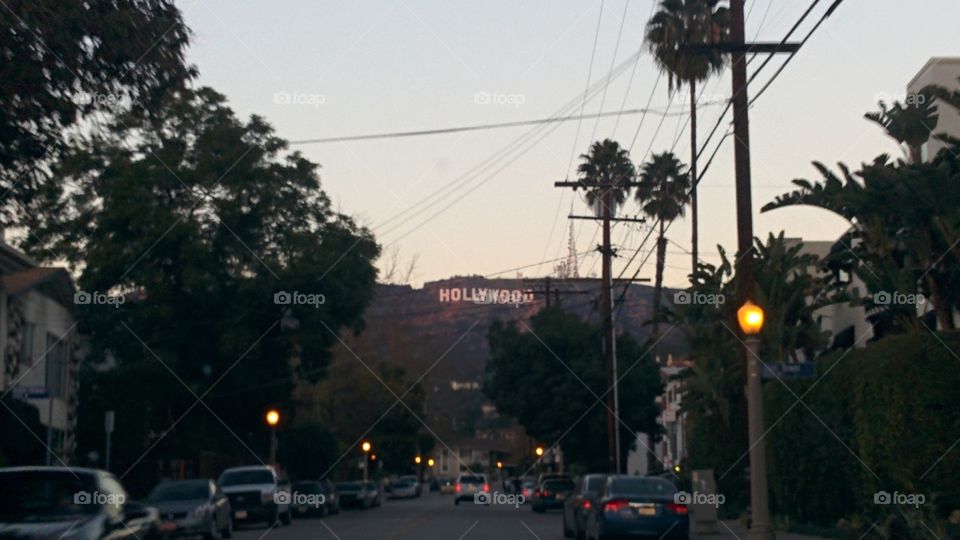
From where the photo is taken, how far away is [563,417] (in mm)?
57969

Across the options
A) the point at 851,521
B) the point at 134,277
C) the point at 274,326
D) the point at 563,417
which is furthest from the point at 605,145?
the point at 851,521

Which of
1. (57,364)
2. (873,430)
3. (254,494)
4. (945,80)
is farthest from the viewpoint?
(57,364)

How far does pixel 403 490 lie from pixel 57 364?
144 ft

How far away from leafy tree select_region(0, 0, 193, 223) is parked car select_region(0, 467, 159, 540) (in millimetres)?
4443

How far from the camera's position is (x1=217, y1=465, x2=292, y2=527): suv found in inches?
1364

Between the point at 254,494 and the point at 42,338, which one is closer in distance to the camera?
the point at 254,494

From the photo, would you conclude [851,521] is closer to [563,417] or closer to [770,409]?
[770,409]

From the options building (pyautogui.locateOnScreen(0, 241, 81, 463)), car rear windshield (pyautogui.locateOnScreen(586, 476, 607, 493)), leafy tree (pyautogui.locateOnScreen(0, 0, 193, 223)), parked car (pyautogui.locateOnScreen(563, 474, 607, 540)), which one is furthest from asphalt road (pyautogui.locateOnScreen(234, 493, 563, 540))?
leafy tree (pyautogui.locateOnScreen(0, 0, 193, 223))

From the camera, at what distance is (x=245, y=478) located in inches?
1414

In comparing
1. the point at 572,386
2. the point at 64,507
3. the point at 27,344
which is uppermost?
the point at 27,344

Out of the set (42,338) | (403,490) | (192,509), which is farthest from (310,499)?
(403,490)

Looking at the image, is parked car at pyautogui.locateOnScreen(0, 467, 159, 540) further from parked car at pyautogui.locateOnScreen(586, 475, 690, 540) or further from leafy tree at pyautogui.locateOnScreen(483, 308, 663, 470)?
leafy tree at pyautogui.locateOnScreen(483, 308, 663, 470)

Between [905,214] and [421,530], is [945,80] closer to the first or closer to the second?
[905,214]

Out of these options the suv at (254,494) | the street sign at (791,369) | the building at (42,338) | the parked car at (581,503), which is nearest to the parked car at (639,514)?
the parked car at (581,503)
